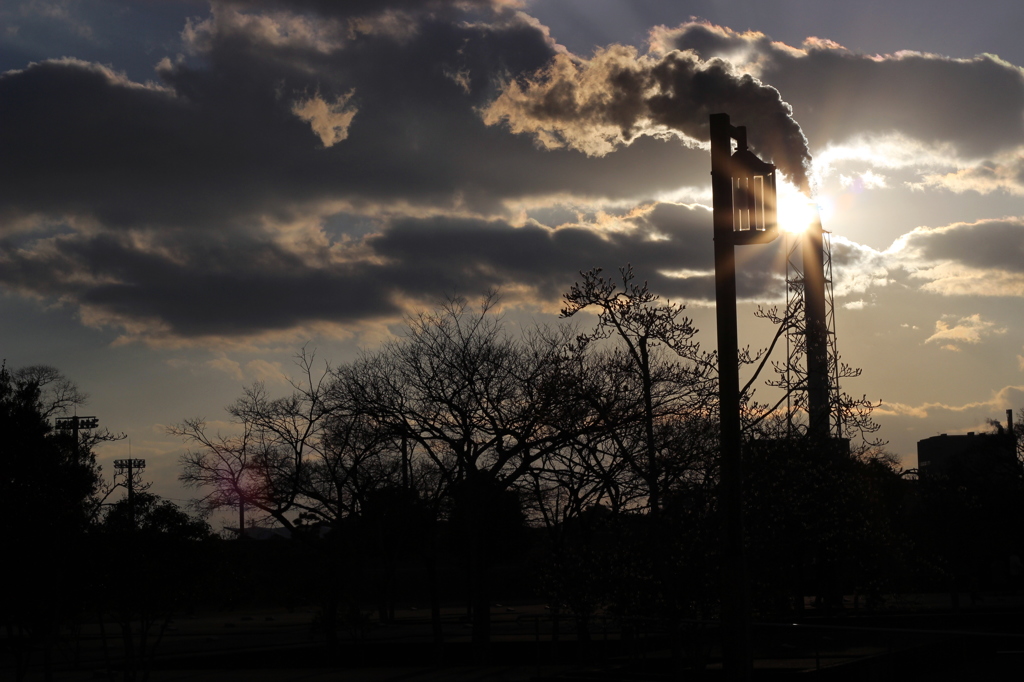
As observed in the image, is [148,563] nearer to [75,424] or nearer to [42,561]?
[42,561]

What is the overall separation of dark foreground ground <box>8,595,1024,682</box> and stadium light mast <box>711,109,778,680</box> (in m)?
2.22

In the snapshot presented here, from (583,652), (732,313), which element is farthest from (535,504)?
(732,313)

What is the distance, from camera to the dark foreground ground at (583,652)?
9633 millimetres

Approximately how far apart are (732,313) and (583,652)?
44.2ft

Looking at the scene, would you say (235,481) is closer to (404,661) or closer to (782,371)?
(404,661)

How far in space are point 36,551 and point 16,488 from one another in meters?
5.01

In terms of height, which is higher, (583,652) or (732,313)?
(732,313)

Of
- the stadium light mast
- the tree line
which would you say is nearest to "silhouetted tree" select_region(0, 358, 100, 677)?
the tree line

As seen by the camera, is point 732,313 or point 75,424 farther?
point 75,424

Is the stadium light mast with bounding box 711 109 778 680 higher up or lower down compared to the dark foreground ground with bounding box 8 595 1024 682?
higher up

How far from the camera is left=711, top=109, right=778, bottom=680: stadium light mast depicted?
8.03 m

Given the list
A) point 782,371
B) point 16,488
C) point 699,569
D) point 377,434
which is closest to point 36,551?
point 16,488

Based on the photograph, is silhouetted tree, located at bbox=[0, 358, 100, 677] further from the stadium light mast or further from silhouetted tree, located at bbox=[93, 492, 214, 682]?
the stadium light mast

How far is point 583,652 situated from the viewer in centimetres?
1998
